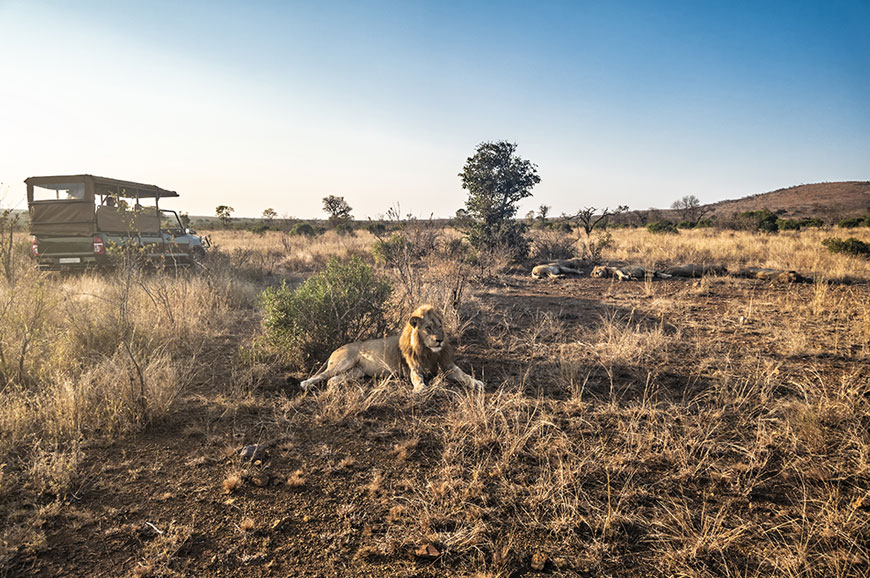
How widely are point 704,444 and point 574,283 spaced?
8.75 m

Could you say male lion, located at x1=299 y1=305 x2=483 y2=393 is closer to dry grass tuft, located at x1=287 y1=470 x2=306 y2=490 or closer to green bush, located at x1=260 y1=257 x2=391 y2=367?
green bush, located at x1=260 y1=257 x2=391 y2=367

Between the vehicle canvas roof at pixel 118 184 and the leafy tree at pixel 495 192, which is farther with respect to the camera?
the leafy tree at pixel 495 192

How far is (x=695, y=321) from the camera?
720 cm

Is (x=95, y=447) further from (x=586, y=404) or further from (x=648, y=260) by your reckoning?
(x=648, y=260)

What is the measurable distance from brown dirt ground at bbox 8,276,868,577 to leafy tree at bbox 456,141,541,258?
1043cm

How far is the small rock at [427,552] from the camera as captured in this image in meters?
2.21

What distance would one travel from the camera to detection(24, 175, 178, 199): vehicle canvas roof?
8.95 m

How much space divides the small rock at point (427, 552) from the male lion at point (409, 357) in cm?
200

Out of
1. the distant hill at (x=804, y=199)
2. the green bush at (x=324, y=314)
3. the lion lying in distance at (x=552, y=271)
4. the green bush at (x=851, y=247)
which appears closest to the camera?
the green bush at (x=324, y=314)

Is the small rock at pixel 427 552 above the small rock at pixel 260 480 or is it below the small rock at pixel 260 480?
below

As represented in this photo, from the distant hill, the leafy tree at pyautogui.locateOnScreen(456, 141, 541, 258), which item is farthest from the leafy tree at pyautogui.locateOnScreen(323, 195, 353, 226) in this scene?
the distant hill

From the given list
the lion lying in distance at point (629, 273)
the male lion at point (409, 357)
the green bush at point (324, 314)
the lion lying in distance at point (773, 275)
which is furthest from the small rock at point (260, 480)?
the lion lying in distance at point (773, 275)

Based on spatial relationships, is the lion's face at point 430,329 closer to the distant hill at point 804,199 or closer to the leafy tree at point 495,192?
the leafy tree at point 495,192

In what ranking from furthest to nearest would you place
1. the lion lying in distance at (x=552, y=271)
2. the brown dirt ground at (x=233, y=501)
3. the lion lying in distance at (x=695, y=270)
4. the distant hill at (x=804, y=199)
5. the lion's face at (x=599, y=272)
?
the distant hill at (x=804, y=199)
the lion lying in distance at (x=552, y=271)
the lion's face at (x=599, y=272)
the lion lying in distance at (x=695, y=270)
the brown dirt ground at (x=233, y=501)
